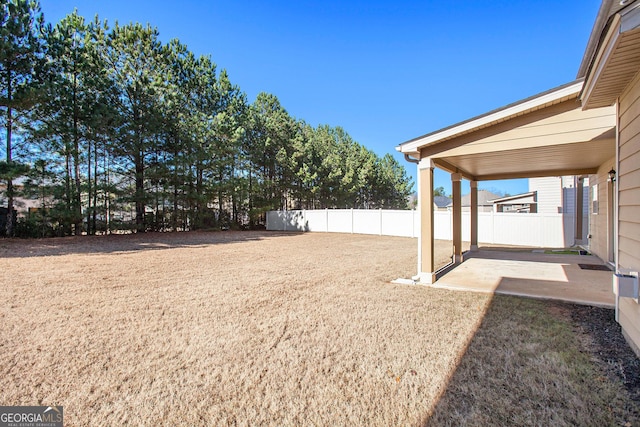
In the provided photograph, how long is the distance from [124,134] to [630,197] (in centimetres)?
1672

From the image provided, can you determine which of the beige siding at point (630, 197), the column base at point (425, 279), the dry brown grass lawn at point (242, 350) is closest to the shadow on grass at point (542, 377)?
the dry brown grass lawn at point (242, 350)

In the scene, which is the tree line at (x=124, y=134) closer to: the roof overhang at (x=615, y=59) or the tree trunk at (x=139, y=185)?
the tree trunk at (x=139, y=185)

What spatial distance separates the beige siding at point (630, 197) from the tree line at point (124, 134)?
1537cm

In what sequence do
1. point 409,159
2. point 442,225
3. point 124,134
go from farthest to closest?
point 124,134
point 442,225
point 409,159

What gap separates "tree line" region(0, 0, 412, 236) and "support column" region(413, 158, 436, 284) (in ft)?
44.1

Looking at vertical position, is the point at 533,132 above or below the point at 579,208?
above

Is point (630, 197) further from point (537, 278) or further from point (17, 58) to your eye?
point (17, 58)

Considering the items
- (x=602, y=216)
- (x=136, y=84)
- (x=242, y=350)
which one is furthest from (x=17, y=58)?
(x=602, y=216)

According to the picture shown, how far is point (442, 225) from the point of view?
13.6 metres

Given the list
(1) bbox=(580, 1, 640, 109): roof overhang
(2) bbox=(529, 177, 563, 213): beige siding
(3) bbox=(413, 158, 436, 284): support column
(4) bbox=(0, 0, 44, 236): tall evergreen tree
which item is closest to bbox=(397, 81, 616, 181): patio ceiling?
(3) bbox=(413, 158, 436, 284): support column

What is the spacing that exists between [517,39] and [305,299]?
10588 mm

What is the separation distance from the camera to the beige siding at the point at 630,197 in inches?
102

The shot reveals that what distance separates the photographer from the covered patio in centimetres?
400

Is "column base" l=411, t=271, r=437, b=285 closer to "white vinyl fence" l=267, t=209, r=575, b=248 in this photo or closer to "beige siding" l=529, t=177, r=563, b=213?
"white vinyl fence" l=267, t=209, r=575, b=248
